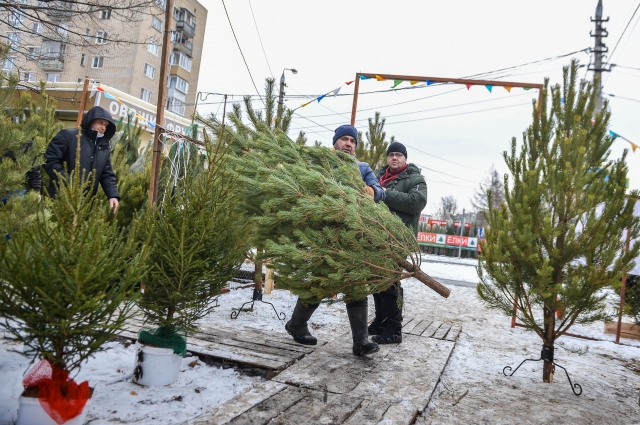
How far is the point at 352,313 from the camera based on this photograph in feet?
11.7

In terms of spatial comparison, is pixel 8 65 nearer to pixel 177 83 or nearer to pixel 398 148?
pixel 398 148

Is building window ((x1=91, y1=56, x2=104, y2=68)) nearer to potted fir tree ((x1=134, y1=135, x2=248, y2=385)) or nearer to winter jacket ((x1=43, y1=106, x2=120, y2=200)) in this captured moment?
winter jacket ((x1=43, y1=106, x2=120, y2=200))

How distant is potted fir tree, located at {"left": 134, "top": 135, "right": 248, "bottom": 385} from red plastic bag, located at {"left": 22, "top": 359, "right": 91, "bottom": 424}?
69 centimetres

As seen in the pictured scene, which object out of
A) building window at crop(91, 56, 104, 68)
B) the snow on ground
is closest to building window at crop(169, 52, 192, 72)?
building window at crop(91, 56, 104, 68)

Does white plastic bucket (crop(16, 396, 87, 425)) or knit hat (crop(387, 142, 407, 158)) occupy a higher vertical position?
knit hat (crop(387, 142, 407, 158))

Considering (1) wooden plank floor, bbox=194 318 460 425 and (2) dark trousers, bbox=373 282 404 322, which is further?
(2) dark trousers, bbox=373 282 404 322

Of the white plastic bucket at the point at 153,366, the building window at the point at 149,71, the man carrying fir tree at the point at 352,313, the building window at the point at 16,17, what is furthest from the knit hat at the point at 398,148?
the building window at the point at 149,71

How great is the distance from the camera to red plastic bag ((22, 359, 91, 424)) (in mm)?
1942

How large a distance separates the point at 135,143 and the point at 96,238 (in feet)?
20.3

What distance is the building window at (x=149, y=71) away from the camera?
35.9 m

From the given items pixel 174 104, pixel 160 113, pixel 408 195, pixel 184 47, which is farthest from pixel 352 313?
pixel 184 47

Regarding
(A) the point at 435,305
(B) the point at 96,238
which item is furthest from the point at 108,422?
(A) the point at 435,305

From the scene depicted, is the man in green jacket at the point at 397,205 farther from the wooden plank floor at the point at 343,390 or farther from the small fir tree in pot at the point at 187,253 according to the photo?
the small fir tree in pot at the point at 187,253

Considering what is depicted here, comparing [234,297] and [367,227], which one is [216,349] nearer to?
[367,227]
